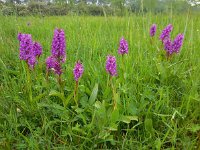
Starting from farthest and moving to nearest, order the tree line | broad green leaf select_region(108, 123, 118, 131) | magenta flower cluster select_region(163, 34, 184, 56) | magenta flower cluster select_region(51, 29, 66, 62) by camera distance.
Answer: the tree line, magenta flower cluster select_region(163, 34, 184, 56), magenta flower cluster select_region(51, 29, 66, 62), broad green leaf select_region(108, 123, 118, 131)

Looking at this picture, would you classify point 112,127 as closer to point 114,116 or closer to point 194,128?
point 114,116

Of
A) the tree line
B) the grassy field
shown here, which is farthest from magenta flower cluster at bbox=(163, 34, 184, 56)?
the tree line

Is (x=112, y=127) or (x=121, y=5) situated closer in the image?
(x=112, y=127)

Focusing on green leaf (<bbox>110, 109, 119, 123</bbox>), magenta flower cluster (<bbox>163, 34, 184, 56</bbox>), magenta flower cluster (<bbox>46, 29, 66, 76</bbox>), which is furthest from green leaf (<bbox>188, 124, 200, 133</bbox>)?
magenta flower cluster (<bbox>46, 29, 66, 76</bbox>)

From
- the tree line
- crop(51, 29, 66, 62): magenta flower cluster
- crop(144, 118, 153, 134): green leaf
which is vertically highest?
the tree line

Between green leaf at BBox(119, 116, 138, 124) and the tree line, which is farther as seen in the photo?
the tree line

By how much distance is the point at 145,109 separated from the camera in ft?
4.91

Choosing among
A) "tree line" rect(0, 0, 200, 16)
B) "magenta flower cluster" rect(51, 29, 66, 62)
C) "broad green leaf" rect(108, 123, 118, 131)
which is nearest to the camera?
"broad green leaf" rect(108, 123, 118, 131)

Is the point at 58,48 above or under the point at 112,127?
above

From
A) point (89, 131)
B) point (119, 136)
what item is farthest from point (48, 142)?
point (119, 136)

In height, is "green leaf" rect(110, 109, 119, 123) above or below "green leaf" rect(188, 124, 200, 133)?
above

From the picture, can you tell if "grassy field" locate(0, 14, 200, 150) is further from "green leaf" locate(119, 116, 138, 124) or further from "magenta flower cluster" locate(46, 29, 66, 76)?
"magenta flower cluster" locate(46, 29, 66, 76)

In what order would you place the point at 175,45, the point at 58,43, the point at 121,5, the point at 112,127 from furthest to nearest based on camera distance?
the point at 121,5 → the point at 175,45 → the point at 58,43 → the point at 112,127

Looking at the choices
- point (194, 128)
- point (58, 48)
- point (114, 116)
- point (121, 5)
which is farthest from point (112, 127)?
point (121, 5)
